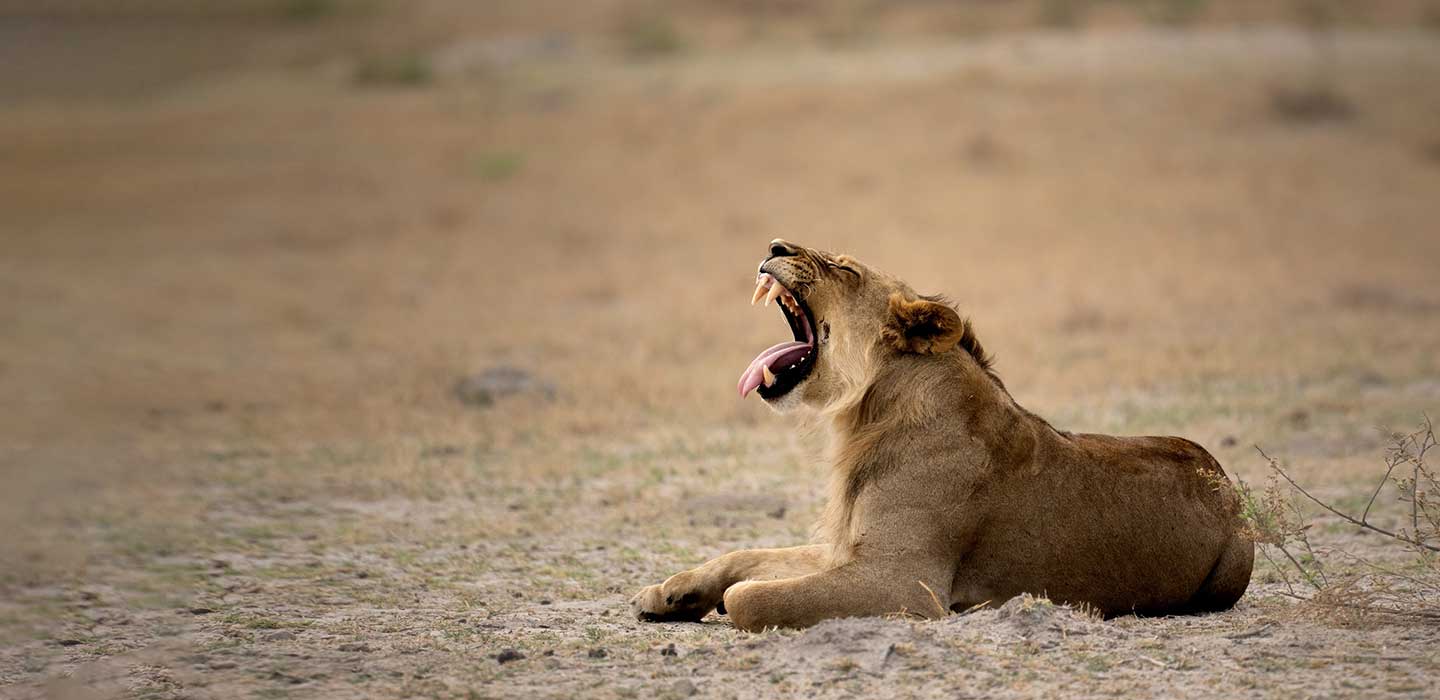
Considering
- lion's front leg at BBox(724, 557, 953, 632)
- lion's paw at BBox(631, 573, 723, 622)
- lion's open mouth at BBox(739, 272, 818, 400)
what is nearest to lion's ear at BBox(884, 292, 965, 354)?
lion's open mouth at BBox(739, 272, 818, 400)

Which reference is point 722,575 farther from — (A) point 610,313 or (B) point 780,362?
(A) point 610,313

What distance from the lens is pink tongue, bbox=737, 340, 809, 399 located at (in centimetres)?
589

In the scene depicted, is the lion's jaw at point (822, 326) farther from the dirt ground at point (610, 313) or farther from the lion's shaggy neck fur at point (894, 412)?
the dirt ground at point (610, 313)

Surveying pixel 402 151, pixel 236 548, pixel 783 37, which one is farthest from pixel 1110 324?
pixel 783 37

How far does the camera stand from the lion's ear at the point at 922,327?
568 centimetres

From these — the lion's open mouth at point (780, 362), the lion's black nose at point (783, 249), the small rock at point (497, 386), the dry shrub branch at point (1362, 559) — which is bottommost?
the dry shrub branch at point (1362, 559)

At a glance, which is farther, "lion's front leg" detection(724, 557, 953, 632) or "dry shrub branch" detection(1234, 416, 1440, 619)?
"dry shrub branch" detection(1234, 416, 1440, 619)

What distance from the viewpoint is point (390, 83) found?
104 ft

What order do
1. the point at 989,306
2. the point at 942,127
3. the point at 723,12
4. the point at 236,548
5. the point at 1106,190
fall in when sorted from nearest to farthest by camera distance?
the point at 236,548 < the point at 989,306 < the point at 1106,190 < the point at 942,127 < the point at 723,12

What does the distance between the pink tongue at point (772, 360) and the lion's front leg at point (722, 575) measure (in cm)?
59

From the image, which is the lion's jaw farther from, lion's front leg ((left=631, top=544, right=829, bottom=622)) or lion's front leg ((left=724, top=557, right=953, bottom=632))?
lion's front leg ((left=724, top=557, right=953, bottom=632))

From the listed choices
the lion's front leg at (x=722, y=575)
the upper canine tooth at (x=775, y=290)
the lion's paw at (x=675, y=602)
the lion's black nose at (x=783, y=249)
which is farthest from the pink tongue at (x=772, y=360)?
the lion's paw at (x=675, y=602)

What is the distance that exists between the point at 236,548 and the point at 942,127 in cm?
1826

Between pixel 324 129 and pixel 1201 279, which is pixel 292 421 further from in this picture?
pixel 324 129
